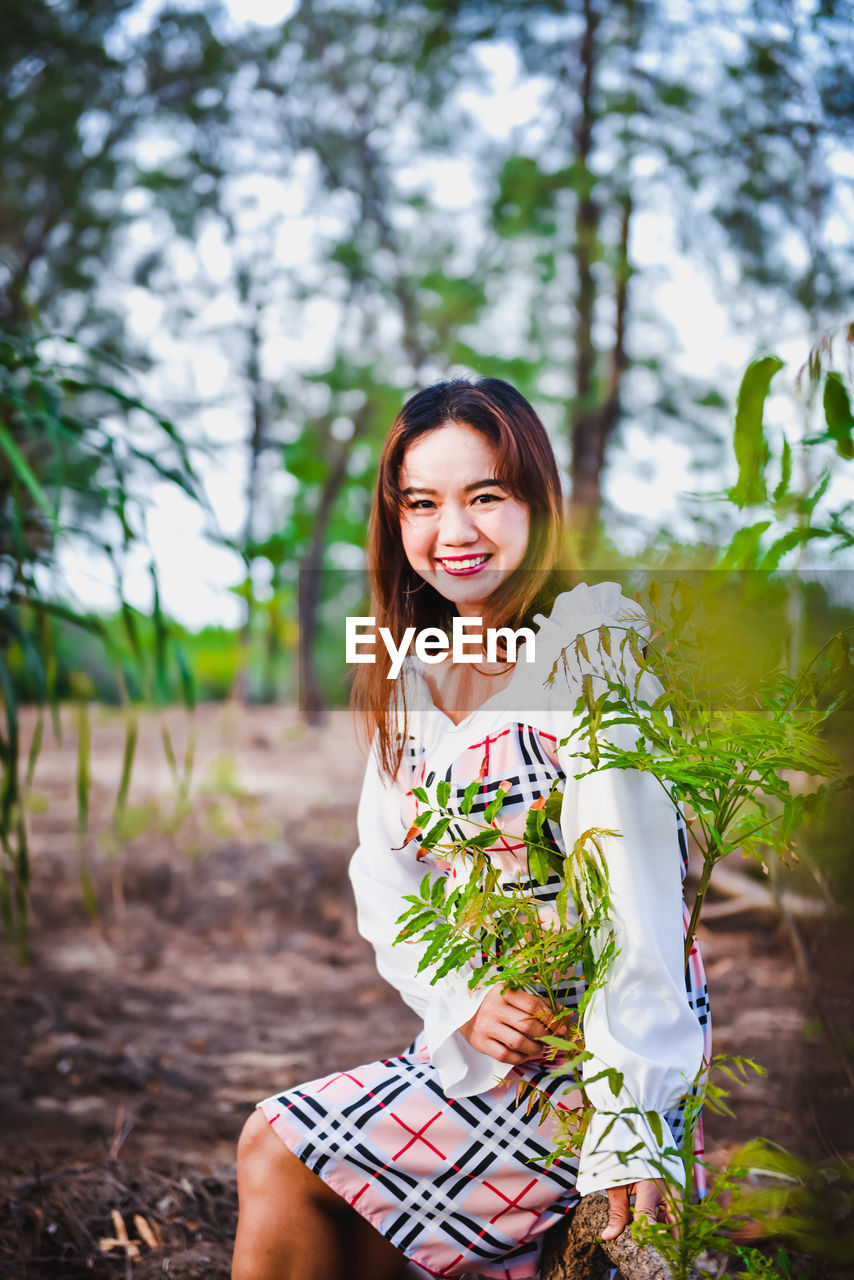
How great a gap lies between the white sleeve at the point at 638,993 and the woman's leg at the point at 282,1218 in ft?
1.05

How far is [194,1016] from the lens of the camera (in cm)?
Result: 253

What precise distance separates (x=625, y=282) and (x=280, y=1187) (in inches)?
126

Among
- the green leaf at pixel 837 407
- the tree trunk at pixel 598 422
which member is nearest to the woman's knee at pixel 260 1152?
the green leaf at pixel 837 407

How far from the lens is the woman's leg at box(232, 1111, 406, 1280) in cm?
96

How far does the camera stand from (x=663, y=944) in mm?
810

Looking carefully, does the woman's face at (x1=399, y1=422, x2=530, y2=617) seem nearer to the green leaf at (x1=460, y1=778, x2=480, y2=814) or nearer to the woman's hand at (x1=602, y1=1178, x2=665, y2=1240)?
the green leaf at (x1=460, y1=778, x2=480, y2=814)

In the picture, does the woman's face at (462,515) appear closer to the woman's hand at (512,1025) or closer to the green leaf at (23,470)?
the woman's hand at (512,1025)

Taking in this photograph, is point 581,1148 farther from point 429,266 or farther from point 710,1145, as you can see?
point 429,266

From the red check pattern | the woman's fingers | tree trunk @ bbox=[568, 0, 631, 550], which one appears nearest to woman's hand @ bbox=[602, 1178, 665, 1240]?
the woman's fingers

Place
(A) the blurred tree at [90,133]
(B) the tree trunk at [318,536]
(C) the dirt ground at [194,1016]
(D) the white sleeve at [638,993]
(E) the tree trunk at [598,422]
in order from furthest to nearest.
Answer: (B) the tree trunk at [318,536] < (A) the blurred tree at [90,133] < (E) the tree trunk at [598,422] < (C) the dirt ground at [194,1016] < (D) the white sleeve at [638,993]

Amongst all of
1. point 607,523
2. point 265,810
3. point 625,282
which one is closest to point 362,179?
point 625,282

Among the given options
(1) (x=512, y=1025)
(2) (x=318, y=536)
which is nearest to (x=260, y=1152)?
(1) (x=512, y=1025)

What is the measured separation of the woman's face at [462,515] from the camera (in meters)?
1.06

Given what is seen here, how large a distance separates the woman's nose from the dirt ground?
0.73m
